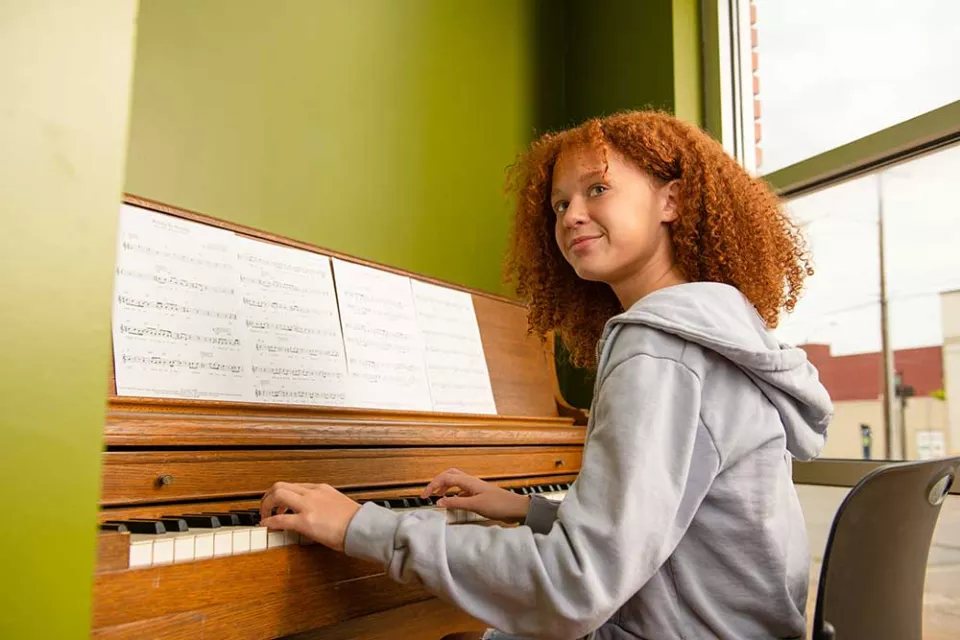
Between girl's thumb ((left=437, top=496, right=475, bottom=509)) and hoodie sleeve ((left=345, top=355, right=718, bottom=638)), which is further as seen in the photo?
girl's thumb ((left=437, top=496, right=475, bottom=509))

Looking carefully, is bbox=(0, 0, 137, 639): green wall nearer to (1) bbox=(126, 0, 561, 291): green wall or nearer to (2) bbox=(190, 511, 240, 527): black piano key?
(2) bbox=(190, 511, 240, 527): black piano key

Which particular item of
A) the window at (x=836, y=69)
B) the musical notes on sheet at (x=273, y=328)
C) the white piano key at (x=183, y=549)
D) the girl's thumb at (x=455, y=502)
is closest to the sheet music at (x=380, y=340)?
the musical notes on sheet at (x=273, y=328)

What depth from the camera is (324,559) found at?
1126mm

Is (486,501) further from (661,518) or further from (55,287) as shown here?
(55,287)

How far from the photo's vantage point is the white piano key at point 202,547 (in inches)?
39.3

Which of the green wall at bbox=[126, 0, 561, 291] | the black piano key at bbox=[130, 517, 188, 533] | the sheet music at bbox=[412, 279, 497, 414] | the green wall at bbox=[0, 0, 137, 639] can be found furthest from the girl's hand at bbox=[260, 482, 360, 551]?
the green wall at bbox=[126, 0, 561, 291]

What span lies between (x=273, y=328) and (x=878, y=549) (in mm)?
1152

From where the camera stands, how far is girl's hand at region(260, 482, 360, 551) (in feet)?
3.43

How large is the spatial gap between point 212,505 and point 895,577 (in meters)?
0.97

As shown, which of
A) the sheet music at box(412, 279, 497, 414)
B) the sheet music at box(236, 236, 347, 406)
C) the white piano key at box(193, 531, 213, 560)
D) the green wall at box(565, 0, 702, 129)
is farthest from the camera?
the green wall at box(565, 0, 702, 129)

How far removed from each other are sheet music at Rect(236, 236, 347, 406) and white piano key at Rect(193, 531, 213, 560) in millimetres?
535

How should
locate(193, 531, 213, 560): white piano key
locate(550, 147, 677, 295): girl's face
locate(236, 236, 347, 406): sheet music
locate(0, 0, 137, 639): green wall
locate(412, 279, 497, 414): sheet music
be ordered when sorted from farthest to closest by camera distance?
locate(412, 279, 497, 414): sheet music → locate(236, 236, 347, 406): sheet music → locate(550, 147, 677, 295): girl's face → locate(193, 531, 213, 560): white piano key → locate(0, 0, 137, 639): green wall

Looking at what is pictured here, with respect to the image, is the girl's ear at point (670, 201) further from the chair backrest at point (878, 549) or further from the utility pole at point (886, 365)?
the utility pole at point (886, 365)

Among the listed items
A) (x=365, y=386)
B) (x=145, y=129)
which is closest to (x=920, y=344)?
(x=365, y=386)
